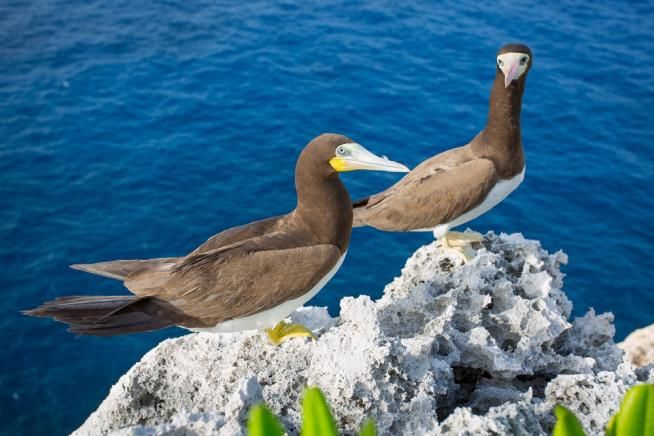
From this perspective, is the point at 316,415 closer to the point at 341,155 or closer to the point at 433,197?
the point at 341,155

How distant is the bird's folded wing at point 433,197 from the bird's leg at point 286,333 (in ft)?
5.69

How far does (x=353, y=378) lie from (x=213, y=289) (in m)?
1.27

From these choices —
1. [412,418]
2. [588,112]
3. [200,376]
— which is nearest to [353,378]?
[412,418]

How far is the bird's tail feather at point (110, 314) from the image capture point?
4.10 m

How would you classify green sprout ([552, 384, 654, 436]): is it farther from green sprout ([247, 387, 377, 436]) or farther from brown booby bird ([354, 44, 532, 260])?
brown booby bird ([354, 44, 532, 260])

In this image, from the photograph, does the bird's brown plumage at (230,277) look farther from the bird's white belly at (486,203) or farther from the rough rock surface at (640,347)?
the rough rock surface at (640,347)

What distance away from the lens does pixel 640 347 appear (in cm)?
680

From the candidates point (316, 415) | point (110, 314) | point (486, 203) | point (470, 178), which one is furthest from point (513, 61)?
point (316, 415)

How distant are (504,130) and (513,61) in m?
0.56

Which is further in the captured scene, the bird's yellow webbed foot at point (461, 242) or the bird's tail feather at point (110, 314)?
the bird's yellow webbed foot at point (461, 242)

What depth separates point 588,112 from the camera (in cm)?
1126

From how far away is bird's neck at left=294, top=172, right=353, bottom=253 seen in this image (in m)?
4.52

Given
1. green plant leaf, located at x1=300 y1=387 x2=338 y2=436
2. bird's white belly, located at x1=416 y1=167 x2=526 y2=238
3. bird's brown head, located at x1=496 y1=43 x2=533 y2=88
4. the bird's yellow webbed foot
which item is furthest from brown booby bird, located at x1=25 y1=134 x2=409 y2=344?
green plant leaf, located at x1=300 y1=387 x2=338 y2=436

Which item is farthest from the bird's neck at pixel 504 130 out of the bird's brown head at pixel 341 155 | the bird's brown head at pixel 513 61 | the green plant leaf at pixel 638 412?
the green plant leaf at pixel 638 412
